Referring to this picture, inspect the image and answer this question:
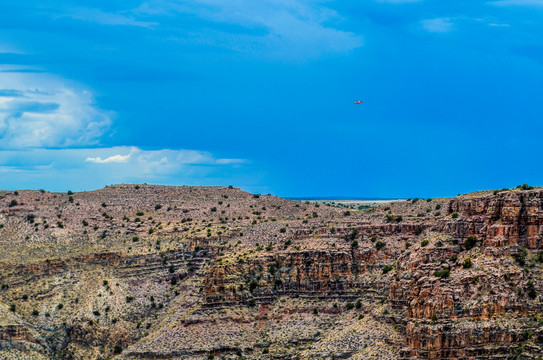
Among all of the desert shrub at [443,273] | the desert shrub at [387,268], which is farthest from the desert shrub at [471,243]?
the desert shrub at [387,268]

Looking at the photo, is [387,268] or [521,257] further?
[387,268]

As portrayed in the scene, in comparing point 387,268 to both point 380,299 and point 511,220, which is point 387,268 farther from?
point 511,220

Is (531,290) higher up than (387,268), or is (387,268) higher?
(387,268)

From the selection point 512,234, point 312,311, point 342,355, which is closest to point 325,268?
point 312,311

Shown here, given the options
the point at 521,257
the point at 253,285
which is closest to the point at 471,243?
the point at 521,257

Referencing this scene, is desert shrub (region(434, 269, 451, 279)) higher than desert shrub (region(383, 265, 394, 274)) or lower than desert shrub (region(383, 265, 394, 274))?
lower

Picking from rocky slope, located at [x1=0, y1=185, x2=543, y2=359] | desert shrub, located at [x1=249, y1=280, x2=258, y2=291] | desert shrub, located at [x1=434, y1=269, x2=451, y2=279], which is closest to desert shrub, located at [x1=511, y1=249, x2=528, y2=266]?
rocky slope, located at [x1=0, y1=185, x2=543, y2=359]

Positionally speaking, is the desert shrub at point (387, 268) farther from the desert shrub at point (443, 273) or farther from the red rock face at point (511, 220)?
the desert shrub at point (443, 273)

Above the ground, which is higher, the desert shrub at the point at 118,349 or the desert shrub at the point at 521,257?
the desert shrub at the point at 521,257

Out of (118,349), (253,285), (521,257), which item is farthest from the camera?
(118,349)

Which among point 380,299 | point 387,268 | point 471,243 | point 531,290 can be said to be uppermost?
point 471,243

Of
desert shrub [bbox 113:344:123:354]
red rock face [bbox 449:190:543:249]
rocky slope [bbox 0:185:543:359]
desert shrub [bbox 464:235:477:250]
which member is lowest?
desert shrub [bbox 113:344:123:354]

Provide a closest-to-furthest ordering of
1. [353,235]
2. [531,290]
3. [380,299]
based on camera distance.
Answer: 1. [531,290]
2. [380,299]
3. [353,235]

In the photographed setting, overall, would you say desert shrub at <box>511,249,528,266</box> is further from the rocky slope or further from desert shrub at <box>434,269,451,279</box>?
desert shrub at <box>434,269,451,279</box>
